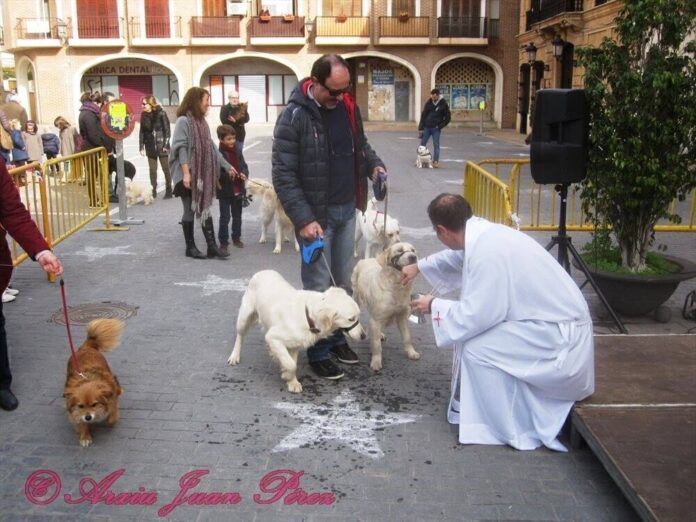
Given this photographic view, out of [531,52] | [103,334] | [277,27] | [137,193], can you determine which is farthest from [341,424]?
[277,27]

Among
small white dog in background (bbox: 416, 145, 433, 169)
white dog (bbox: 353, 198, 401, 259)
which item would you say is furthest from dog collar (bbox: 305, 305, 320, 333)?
small white dog in background (bbox: 416, 145, 433, 169)

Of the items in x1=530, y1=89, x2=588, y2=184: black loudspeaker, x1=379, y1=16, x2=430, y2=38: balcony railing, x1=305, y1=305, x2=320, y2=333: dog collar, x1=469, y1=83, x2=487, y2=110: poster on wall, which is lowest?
x1=305, y1=305, x2=320, y2=333: dog collar

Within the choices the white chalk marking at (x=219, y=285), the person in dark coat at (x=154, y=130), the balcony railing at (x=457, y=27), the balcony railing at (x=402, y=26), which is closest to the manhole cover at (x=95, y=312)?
the white chalk marking at (x=219, y=285)

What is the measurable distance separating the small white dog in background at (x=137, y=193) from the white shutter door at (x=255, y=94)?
1210 inches

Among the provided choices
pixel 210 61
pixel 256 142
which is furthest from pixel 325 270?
pixel 210 61

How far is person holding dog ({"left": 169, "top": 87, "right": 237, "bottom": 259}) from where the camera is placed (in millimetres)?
8492

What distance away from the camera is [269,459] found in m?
4.11

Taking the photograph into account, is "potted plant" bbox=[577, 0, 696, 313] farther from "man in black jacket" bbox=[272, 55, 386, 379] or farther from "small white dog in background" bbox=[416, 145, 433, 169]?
"small white dog in background" bbox=[416, 145, 433, 169]

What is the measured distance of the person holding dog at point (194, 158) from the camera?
8.49 metres

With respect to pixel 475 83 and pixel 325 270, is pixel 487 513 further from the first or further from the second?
pixel 475 83

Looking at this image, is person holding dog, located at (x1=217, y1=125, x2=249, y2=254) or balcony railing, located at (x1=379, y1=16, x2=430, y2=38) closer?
person holding dog, located at (x1=217, y1=125, x2=249, y2=254)

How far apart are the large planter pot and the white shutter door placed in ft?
126

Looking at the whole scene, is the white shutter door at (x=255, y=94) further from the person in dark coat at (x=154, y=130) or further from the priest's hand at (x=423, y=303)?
the priest's hand at (x=423, y=303)

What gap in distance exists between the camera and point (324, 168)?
5.10 m
